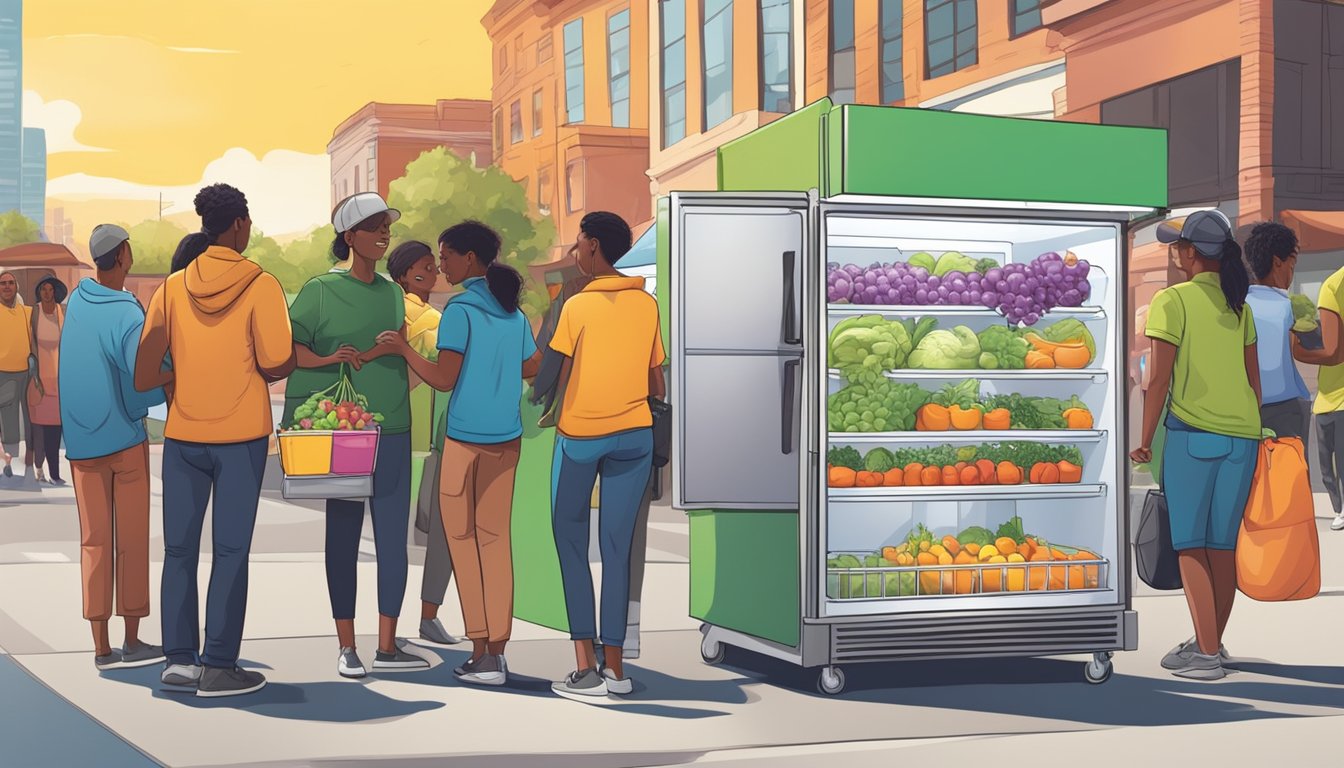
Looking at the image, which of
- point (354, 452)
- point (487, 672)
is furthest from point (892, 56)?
point (354, 452)

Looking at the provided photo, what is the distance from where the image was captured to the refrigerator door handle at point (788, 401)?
7.08 metres

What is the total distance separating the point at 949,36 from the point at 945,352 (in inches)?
855

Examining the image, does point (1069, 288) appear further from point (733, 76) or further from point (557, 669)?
point (733, 76)

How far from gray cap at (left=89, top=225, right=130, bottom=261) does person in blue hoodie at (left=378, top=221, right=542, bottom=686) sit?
1.49 metres

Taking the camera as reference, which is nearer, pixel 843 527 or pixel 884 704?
pixel 884 704

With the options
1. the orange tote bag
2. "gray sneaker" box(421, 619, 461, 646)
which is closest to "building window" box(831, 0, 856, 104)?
"gray sneaker" box(421, 619, 461, 646)

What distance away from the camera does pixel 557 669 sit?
761 cm

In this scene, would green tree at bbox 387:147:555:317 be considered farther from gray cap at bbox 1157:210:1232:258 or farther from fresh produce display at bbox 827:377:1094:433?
gray cap at bbox 1157:210:1232:258

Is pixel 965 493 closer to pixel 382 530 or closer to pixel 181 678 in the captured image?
pixel 382 530

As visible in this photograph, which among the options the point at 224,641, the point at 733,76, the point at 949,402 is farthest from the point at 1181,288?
the point at 733,76

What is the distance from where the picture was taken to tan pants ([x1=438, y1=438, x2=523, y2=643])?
7184mm

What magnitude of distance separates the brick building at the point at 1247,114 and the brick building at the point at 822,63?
3634 millimetres

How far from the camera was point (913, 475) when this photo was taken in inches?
302

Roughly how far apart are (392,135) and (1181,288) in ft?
246
